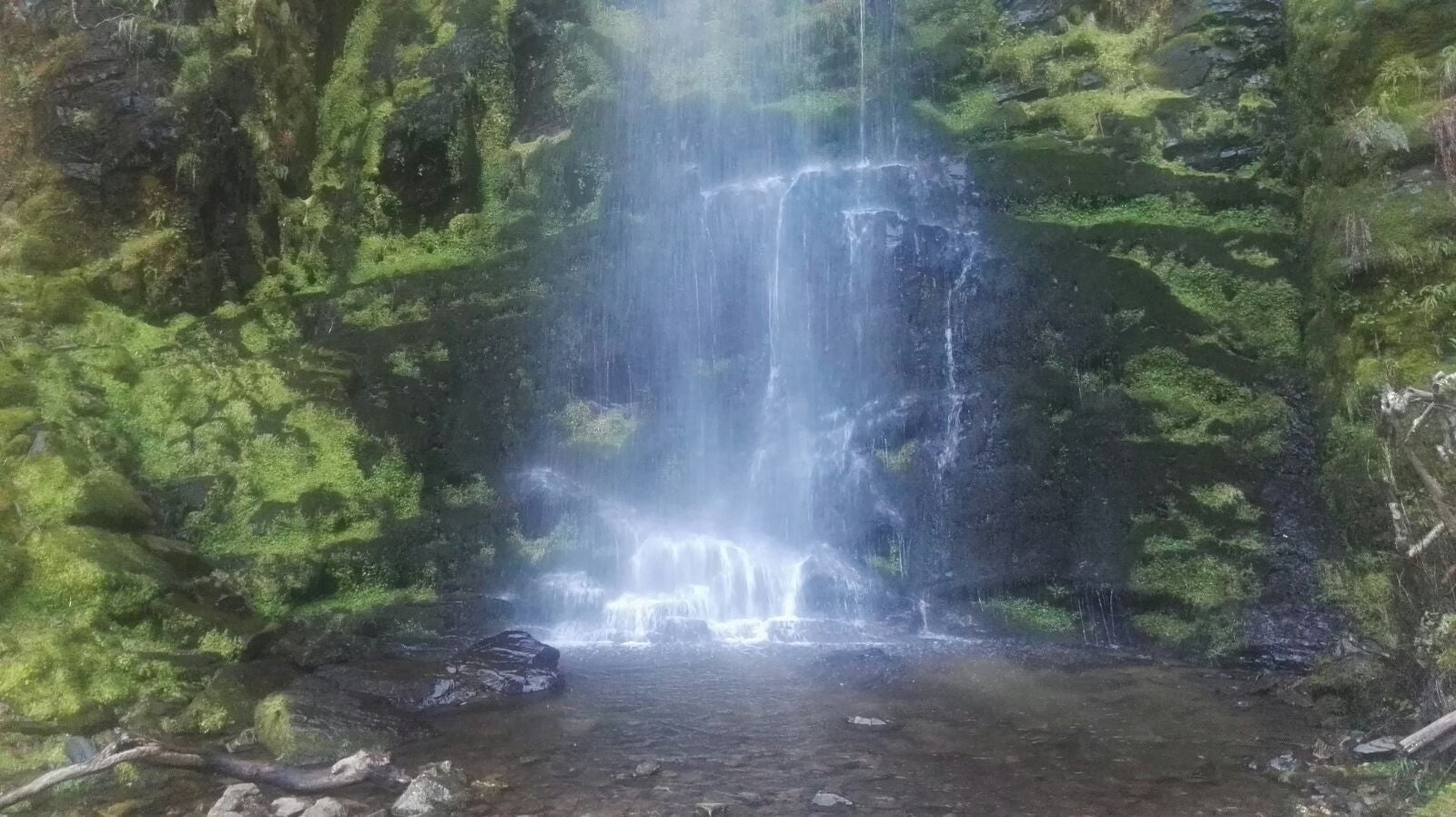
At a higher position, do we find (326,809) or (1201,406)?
(1201,406)

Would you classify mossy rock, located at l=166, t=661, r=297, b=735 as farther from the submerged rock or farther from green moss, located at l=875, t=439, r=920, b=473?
green moss, located at l=875, t=439, r=920, b=473

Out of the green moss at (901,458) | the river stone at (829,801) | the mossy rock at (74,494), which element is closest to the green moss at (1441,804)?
the river stone at (829,801)

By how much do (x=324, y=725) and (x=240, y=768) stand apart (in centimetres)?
61

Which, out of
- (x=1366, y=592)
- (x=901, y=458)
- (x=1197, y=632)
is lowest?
(x=1197, y=632)

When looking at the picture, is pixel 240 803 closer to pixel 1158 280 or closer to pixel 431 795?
pixel 431 795

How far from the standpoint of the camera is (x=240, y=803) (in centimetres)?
564

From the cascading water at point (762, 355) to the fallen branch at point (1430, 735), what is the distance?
17.0 ft

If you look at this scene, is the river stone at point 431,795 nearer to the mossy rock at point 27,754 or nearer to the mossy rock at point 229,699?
the mossy rock at point 229,699

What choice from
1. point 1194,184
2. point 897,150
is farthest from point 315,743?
point 1194,184

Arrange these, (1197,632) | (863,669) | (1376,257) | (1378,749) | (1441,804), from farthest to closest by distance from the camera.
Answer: (1197,632) → (863,669) → (1376,257) → (1378,749) → (1441,804)

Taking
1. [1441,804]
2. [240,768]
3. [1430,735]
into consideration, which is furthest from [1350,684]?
[240,768]

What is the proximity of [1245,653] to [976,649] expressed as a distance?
237 centimetres

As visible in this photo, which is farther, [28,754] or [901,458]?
[901,458]

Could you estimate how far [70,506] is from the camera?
8930 millimetres
